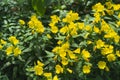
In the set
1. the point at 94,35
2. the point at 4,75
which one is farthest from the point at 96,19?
the point at 4,75

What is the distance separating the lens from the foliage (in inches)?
124

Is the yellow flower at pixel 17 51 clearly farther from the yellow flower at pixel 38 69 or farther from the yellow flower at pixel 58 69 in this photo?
the yellow flower at pixel 58 69

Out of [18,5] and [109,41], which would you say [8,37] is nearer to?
[18,5]

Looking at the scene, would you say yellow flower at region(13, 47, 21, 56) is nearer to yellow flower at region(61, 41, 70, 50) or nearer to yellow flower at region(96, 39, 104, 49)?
yellow flower at region(61, 41, 70, 50)

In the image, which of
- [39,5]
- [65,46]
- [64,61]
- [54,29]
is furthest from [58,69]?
[39,5]

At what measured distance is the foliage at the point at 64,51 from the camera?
316 cm

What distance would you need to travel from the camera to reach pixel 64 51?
3137 millimetres

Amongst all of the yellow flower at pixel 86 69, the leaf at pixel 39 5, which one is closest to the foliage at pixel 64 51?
the yellow flower at pixel 86 69

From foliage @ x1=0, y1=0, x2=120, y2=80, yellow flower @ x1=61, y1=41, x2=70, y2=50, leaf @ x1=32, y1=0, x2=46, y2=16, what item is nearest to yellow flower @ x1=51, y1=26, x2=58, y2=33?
foliage @ x1=0, y1=0, x2=120, y2=80

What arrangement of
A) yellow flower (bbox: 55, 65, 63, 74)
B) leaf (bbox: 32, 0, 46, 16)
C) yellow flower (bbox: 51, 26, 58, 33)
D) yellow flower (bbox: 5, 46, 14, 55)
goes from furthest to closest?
leaf (bbox: 32, 0, 46, 16)
yellow flower (bbox: 51, 26, 58, 33)
yellow flower (bbox: 5, 46, 14, 55)
yellow flower (bbox: 55, 65, 63, 74)

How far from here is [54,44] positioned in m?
3.55

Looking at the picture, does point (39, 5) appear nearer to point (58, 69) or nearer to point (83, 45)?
point (83, 45)

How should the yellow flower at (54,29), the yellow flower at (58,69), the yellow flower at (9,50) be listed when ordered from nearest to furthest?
the yellow flower at (58,69)
the yellow flower at (9,50)
the yellow flower at (54,29)

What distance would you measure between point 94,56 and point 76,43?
0.23 m
